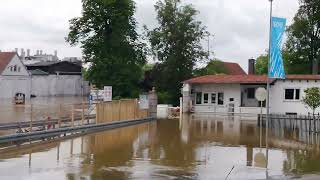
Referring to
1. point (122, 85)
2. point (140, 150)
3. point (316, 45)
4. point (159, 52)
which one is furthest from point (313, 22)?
point (140, 150)

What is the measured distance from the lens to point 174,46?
65.7 metres

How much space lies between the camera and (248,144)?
25984 mm

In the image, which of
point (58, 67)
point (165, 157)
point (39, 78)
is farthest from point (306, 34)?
point (58, 67)

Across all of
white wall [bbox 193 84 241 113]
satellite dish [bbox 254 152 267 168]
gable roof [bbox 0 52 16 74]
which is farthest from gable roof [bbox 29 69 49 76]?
satellite dish [bbox 254 152 267 168]

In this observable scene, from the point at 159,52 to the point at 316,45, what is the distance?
20724 millimetres

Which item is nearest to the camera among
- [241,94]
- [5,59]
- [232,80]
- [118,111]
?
[118,111]

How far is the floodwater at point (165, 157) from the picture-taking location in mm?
16422

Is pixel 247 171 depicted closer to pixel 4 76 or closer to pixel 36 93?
pixel 4 76

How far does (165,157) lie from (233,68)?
89.7 meters

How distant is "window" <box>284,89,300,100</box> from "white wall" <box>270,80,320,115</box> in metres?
0.31

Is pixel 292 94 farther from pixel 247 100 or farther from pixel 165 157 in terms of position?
pixel 165 157

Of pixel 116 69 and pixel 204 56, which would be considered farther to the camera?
pixel 204 56

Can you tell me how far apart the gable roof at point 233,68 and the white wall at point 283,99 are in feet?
162

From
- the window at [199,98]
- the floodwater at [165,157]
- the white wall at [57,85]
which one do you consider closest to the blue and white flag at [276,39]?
the floodwater at [165,157]
